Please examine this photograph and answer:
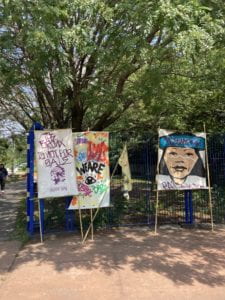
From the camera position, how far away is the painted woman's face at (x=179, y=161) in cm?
1012

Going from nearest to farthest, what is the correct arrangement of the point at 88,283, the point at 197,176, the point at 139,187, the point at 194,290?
the point at 194,290, the point at 88,283, the point at 197,176, the point at 139,187

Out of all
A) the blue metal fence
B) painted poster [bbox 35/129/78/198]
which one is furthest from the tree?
the blue metal fence

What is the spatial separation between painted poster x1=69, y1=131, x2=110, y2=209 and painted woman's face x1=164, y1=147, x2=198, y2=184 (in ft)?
5.04

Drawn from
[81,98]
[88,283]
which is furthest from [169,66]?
[88,283]

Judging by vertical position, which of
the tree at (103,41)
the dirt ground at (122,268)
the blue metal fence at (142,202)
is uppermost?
the tree at (103,41)

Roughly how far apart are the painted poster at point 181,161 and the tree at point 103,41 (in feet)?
5.11

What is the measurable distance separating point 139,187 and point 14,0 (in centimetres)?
580

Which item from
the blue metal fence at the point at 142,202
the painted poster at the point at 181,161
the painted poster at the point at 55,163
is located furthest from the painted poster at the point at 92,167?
the painted poster at the point at 181,161

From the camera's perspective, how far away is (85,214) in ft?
37.6

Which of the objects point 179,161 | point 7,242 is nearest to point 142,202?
point 179,161

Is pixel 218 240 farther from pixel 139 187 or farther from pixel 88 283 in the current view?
pixel 88 283

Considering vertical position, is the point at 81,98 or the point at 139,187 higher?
the point at 81,98

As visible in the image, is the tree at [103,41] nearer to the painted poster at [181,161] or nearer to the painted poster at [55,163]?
the painted poster at [55,163]

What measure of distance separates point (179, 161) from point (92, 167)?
2116 mm
